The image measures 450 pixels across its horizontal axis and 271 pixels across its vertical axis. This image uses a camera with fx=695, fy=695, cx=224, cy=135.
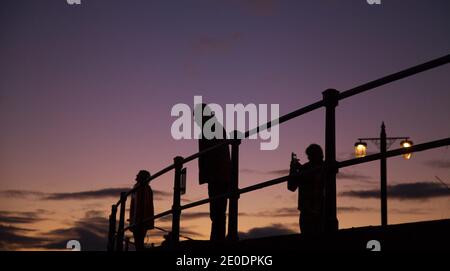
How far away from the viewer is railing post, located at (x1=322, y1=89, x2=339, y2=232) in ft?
17.6

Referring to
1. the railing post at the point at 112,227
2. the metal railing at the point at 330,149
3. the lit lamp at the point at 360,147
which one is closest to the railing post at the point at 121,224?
the railing post at the point at 112,227

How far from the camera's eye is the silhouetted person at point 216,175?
850 cm

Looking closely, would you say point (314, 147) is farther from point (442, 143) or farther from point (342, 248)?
point (442, 143)

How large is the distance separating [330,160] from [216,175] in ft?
10.8

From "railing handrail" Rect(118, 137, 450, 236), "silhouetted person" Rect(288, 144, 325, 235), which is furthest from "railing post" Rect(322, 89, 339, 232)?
"silhouetted person" Rect(288, 144, 325, 235)

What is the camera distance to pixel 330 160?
5.37 metres

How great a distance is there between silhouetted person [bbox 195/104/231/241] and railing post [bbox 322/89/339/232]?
3.09 metres

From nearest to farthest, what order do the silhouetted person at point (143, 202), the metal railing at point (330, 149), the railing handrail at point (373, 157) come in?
the railing handrail at point (373, 157), the metal railing at point (330, 149), the silhouetted person at point (143, 202)

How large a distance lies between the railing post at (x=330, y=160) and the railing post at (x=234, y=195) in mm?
1471

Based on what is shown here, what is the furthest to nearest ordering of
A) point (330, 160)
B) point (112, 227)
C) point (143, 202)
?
point (112, 227), point (143, 202), point (330, 160)

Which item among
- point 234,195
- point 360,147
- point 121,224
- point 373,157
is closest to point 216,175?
point 234,195

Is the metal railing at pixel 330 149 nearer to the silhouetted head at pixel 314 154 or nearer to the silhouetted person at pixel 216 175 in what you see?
the silhouetted person at pixel 216 175

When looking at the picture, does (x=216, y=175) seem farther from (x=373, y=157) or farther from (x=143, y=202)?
(x=373, y=157)
